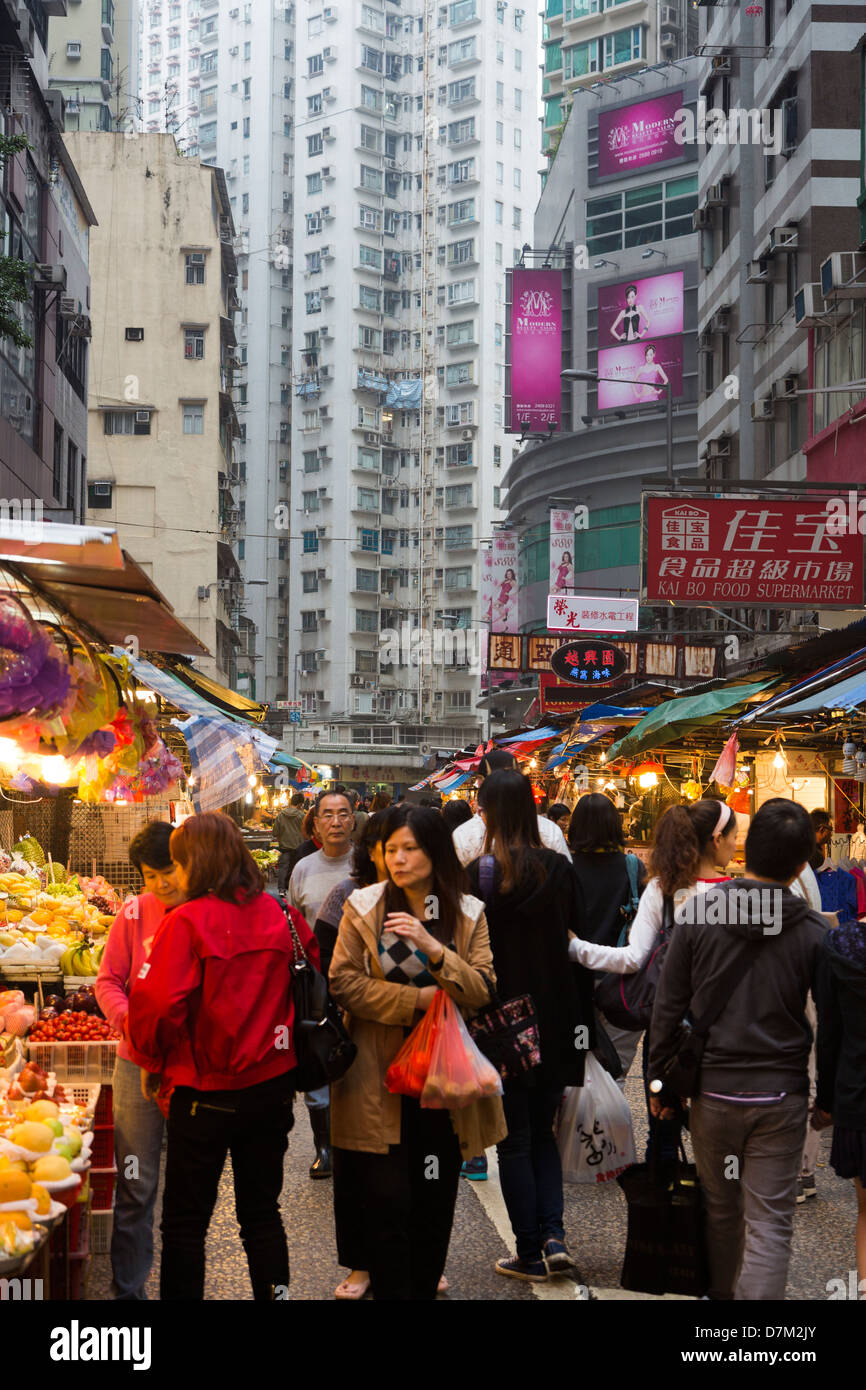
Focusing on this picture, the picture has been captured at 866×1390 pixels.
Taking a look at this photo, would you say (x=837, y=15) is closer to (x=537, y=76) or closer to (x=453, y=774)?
(x=453, y=774)

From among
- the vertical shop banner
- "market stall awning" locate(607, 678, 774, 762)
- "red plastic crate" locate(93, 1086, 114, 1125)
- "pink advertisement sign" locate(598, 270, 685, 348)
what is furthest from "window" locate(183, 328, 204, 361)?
"red plastic crate" locate(93, 1086, 114, 1125)

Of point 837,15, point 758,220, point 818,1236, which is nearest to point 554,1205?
point 818,1236

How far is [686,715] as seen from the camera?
35.6ft

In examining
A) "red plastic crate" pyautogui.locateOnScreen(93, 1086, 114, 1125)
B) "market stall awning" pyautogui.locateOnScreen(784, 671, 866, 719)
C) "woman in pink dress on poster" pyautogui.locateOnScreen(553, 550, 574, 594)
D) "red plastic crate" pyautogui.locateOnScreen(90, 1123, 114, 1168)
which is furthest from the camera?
"woman in pink dress on poster" pyautogui.locateOnScreen(553, 550, 574, 594)

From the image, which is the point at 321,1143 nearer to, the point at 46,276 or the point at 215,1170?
the point at 215,1170

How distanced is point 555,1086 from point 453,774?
28.1 metres

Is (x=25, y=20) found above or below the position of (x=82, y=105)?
below

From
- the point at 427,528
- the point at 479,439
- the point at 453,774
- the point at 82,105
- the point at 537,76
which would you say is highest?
the point at 537,76

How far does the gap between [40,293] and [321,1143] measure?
69.3 ft

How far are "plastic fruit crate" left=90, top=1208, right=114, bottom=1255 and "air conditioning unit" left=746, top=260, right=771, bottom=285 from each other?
22.1 metres

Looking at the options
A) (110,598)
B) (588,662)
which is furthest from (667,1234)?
(588,662)

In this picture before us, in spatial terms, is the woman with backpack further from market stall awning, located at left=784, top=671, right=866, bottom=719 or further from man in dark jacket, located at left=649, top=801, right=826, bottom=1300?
man in dark jacket, located at left=649, top=801, right=826, bottom=1300

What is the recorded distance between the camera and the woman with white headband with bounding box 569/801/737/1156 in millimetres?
5469

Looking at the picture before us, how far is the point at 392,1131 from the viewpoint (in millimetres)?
4566
